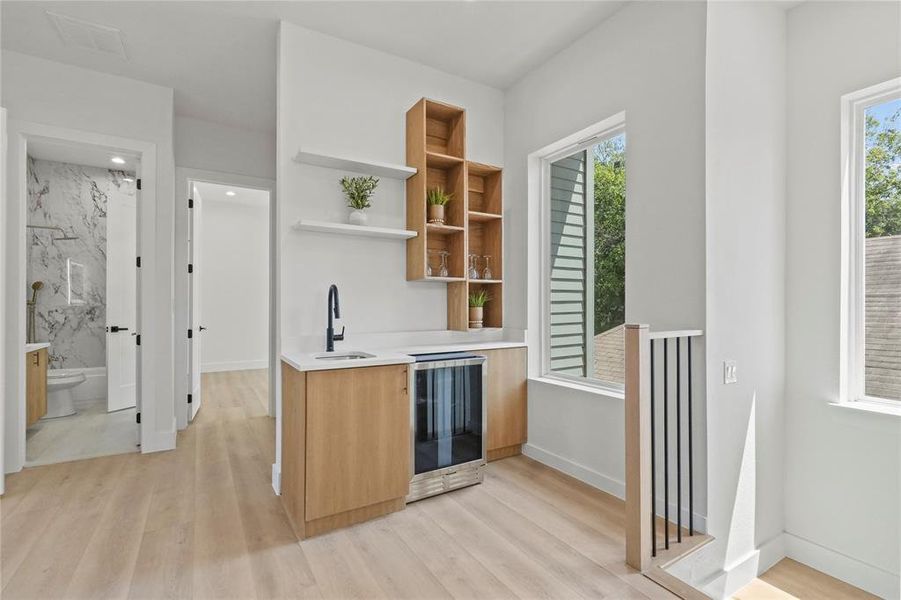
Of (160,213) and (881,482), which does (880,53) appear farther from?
(160,213)

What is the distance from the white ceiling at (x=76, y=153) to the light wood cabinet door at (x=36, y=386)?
1835mm

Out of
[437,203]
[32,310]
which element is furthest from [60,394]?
[437,203]

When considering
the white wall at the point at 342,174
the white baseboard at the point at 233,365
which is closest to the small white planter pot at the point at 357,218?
the white wall at the point at 342,174

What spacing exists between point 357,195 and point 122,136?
207 cm

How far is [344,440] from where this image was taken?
2309 mm

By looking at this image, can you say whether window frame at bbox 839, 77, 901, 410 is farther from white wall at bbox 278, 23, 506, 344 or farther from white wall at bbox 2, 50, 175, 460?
white wall at bbox 2, 50, 175, 460

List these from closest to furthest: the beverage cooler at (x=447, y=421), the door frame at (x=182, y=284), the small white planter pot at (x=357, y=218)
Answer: the beverage cooler at (x=447, y=421), the small white planter pot at (x=357, y=218), the door frame at (x=182, y=284)

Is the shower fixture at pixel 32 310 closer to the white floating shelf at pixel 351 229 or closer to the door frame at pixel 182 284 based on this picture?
the door frame at pixel 182 284

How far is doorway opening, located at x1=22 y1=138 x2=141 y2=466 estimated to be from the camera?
4.34 metres

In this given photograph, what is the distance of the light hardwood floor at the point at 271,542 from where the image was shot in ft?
6.10

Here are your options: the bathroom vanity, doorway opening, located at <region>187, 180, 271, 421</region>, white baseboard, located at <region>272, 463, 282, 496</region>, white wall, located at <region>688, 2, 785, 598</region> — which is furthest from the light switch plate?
doorway opening, located at <region>187, 180, 271, 421</region>

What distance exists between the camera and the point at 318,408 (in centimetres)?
223

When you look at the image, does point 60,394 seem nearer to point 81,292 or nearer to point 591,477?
point 81,292

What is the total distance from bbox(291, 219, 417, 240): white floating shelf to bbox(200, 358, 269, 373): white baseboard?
17.3 ft
